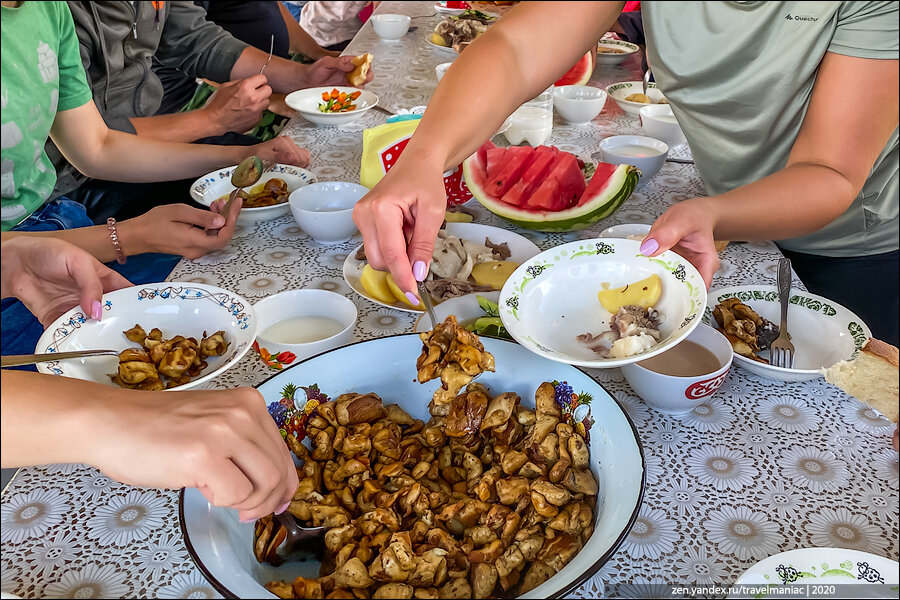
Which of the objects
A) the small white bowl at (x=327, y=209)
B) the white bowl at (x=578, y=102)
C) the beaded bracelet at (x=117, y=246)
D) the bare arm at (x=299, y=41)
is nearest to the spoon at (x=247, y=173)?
the small white bowl at (x=327, y=209)

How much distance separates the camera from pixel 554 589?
563 millimetres

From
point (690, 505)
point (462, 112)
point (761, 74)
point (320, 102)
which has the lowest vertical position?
point (690, 505)

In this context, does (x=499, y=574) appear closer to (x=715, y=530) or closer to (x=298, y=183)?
(x=715, y=530)

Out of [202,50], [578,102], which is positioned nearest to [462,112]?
Answer: [578,102]

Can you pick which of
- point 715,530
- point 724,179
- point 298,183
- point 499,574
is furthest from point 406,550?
point 298,183

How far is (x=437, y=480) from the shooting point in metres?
0.76

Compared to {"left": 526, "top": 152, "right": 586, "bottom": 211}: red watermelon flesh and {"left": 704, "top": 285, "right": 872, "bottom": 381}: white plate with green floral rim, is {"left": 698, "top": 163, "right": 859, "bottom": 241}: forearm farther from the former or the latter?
{"left": 526, "top": 152, "right": 586, "bottom": 211}: red watermelon flesh

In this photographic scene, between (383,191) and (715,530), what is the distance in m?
0.56

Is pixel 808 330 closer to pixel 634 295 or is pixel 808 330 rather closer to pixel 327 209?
pixel 634 295

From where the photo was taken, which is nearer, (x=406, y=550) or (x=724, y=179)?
(x=406, y=550)

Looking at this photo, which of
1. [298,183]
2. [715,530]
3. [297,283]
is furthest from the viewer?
[298,183]

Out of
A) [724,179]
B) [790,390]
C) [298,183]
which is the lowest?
[790,390]

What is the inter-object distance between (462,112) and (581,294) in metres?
0.34

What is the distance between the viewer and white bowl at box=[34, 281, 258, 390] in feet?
2.72
